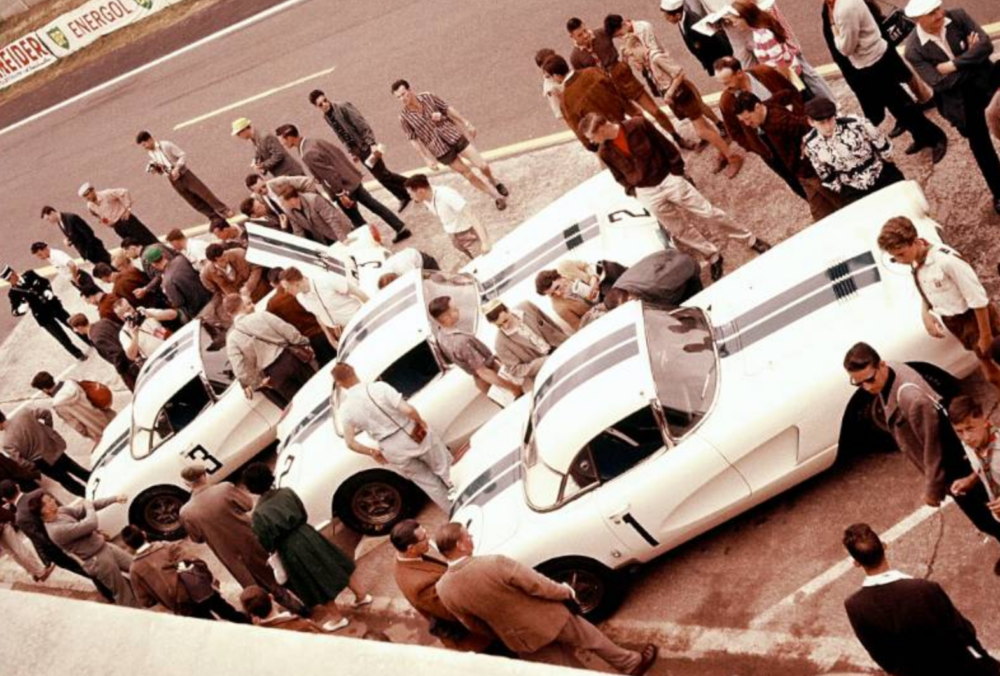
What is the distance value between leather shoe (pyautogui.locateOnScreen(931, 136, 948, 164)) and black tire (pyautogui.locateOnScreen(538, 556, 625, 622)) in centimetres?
475

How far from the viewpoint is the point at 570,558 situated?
25.8ft

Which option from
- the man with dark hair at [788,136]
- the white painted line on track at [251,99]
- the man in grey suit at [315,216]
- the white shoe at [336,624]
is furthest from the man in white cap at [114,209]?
the man with dark hair at [788,136]

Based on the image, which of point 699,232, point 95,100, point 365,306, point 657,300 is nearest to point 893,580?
point 657,300

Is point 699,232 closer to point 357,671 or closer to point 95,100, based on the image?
point 357,671

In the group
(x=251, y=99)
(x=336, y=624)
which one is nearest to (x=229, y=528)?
(x=336, y=624)

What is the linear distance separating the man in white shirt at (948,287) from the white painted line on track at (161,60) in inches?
697

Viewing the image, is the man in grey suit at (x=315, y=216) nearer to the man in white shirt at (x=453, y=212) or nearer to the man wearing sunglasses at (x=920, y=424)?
the man in white shirt at (x=453, y=212)

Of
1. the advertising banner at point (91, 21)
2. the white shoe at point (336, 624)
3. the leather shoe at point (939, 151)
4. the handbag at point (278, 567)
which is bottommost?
the white shoe at point (336, 624)

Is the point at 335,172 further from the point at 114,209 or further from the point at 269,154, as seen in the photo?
the point at 114,209

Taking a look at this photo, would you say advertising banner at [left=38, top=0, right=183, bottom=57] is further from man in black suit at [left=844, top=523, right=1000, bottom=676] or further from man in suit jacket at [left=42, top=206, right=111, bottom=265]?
man in black suit at [left=844, top=523, right=1000, bottom=676]

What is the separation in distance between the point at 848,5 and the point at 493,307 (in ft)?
12.5

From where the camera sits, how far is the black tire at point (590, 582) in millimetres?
7879

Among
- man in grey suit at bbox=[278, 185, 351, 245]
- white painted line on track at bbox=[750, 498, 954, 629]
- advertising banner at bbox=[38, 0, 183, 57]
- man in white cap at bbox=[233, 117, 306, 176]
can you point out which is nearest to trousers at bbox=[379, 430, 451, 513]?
white painted line on track at bbox=[750, 498, 954, 629]

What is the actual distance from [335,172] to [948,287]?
7872 millimetres
